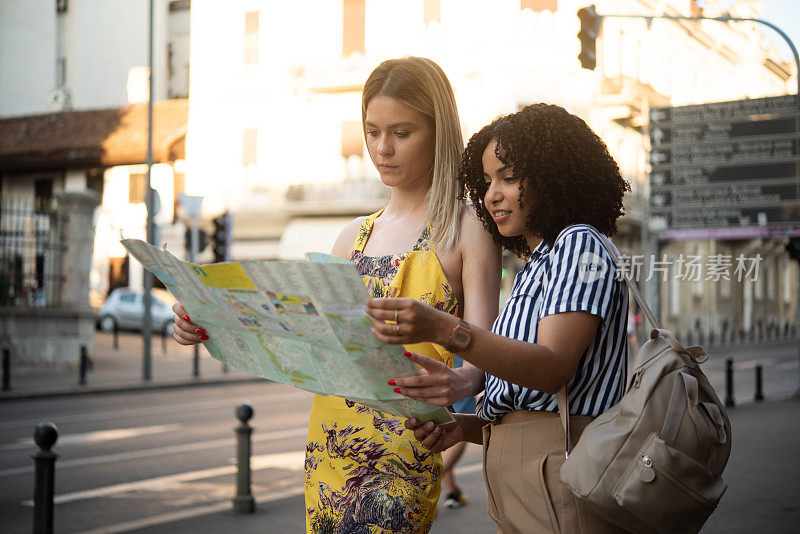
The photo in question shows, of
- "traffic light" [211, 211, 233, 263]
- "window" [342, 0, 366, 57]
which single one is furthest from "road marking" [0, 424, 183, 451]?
"window" [342, 0, 366, 57]

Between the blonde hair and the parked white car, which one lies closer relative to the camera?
the blonde hair

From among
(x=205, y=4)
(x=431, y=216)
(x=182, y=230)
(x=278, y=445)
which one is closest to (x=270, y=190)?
(x=182, y=230)

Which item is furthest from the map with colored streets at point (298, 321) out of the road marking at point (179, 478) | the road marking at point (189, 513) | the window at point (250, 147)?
the window at point (250, 147)

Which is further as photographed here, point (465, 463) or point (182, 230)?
point (182, 230)

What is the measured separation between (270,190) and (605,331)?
31975 mm

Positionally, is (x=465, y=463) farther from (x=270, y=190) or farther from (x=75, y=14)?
(x=75, y=14)

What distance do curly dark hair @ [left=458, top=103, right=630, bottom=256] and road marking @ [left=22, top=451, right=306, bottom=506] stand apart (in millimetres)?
6002

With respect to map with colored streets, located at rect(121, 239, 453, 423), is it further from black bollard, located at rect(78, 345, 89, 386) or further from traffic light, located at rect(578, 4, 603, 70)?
black bollard, located at rect(78, 345, 89, 386)

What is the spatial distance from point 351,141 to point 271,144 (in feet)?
10.1

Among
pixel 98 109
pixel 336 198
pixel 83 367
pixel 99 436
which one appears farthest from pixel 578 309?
pixel 98 109

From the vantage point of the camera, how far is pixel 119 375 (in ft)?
66.8

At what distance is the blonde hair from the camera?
2.66 m

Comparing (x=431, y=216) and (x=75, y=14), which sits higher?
(x=75, y=14)

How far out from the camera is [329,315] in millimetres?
1965
